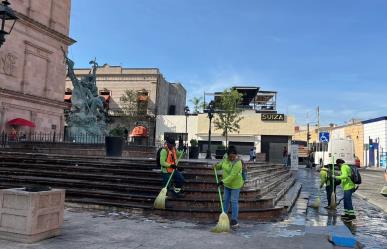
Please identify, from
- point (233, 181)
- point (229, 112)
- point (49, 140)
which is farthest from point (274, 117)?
point (233, 181)

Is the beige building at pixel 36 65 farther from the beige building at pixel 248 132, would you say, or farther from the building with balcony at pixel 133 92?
the beige building at pixel 248 132

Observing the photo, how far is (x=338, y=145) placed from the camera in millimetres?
33188

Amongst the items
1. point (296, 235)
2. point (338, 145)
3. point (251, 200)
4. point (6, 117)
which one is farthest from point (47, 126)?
point (296, 235)

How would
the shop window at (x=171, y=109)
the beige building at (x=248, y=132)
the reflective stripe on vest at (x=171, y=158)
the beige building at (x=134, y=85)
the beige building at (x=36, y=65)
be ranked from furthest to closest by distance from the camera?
the shop window at (x=171, y=109) → the beige building at (x=134, y=85) → the beige building at (x=248, y=132) → the beige building at (x=36, y=65) → the reflective stripe on vest at (x=171, y=158)

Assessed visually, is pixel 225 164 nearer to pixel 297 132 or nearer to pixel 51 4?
pixel 51 4

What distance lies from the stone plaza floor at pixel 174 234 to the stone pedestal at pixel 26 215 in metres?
0.15

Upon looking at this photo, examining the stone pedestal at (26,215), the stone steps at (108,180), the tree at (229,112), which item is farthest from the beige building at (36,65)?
the stone pedestal at (26,215)

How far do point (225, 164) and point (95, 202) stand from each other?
392cm

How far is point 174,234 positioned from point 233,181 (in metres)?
1.95

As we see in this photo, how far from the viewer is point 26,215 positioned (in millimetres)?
A: 6637

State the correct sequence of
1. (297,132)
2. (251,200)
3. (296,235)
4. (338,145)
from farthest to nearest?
(297,132) < (338,145) < (251,200) < (296,235)

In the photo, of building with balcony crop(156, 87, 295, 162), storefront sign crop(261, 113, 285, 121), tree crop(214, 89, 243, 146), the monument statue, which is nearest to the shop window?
building with balcony crop(156, 87, 295, 162)

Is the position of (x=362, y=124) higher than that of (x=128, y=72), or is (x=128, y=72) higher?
(x=128, y=72)

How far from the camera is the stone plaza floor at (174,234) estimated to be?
6864mm
